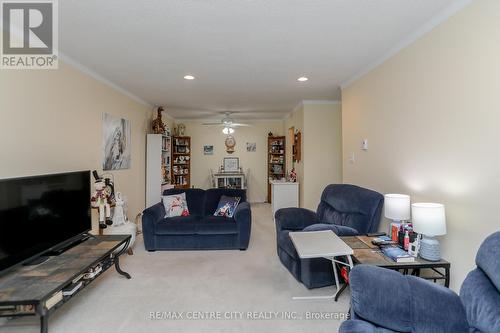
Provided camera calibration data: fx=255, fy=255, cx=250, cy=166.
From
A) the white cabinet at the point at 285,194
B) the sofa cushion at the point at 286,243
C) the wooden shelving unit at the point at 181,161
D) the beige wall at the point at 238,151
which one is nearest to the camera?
the sofa cushion at the point at 286,243

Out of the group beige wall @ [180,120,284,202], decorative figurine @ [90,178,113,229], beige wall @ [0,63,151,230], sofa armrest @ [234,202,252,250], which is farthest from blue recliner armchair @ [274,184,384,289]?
beige wall @ [180,120,284,202]

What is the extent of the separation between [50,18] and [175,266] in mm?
2683

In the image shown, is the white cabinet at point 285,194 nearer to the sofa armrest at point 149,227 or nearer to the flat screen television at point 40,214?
the sofa armrest at point 149,227

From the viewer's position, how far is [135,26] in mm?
Result: 2148

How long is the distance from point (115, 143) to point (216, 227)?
2023 millimetres

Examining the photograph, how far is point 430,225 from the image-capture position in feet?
5.98

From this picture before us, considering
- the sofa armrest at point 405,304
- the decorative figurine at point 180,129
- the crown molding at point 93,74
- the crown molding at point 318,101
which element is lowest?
the sofa armrest at point 405,304

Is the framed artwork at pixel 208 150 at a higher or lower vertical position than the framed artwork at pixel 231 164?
higher

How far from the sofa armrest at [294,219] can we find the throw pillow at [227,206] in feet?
2.82

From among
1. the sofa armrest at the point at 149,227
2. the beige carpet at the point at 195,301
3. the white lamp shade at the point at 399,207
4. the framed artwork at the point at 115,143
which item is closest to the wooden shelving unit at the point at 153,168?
the framed artwork at the point at 115,143

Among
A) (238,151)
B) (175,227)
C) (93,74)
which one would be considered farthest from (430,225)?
(238,151)

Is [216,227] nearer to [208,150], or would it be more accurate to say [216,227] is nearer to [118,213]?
[118,213]

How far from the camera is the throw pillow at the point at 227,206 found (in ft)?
12.5

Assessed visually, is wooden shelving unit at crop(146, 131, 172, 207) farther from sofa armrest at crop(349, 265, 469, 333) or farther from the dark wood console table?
sofa armrest at crop(349, 265, 469, 333)
